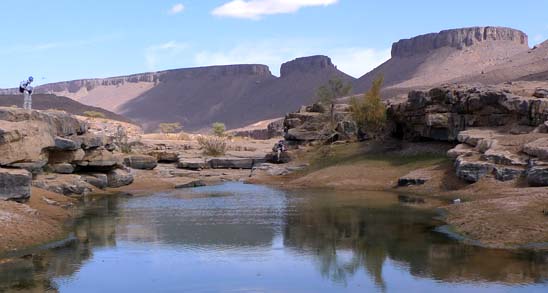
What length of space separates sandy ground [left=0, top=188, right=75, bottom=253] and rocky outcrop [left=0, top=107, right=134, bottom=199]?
1.47m

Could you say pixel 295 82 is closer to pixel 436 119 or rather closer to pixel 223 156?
pixel 223 156

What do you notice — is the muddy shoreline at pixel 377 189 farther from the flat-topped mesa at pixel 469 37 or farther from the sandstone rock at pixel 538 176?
the flat-topped mesa at pixel 469 37

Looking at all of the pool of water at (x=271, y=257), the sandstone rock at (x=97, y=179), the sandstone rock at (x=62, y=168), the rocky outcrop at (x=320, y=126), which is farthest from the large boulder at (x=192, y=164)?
the pool of water at (x=271, y=257)

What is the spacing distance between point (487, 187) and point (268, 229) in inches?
474

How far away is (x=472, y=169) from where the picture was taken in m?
32.3

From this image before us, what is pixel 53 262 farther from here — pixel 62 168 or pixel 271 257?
pixel 62 168

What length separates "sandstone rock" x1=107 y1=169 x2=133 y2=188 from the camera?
3991 cm

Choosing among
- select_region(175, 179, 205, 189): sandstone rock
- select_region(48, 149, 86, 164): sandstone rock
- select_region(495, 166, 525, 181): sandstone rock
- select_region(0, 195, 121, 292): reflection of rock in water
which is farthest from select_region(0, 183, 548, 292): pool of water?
select_region(175, 179, 205, 189): sandstone rock

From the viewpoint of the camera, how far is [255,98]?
17638cm

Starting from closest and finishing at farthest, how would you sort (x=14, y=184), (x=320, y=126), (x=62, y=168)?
(x=14, y=184) → (x=62, y=168) → (x=320, y=126)

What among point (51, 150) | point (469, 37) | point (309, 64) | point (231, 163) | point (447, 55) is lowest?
point (231, 163)

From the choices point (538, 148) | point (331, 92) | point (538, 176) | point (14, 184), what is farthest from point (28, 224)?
point (331, 92)

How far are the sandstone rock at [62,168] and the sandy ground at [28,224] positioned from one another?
834 centimetres

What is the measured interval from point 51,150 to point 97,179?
4321mm
